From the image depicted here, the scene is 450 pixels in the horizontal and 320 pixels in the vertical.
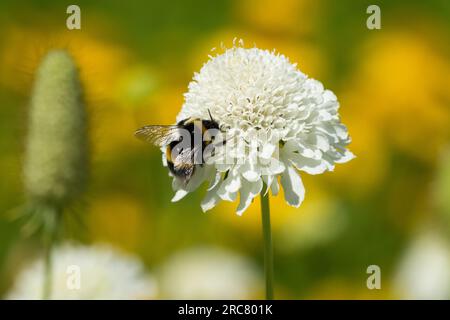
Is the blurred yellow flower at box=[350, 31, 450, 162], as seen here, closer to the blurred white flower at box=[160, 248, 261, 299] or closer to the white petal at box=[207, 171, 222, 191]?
the blurred white flower at box=[160, 248, 261, 299]

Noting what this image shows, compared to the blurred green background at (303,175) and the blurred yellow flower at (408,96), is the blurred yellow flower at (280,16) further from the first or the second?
the blurred yellow flower at (408,96)

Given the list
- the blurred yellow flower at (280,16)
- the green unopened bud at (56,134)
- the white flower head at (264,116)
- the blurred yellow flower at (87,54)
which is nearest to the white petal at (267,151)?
the white flower head at (264,116)

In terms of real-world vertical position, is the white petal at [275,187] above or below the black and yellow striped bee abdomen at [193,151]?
below

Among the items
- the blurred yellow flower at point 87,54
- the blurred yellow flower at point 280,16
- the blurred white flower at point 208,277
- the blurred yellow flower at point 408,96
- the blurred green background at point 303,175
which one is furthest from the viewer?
the blurred yellow flower at point 280,16

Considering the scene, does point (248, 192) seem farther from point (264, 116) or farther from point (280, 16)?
point (280, 16)

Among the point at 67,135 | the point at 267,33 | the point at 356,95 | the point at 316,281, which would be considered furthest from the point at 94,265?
the point at 267,33

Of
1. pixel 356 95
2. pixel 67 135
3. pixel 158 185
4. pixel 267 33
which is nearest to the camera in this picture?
pixel 67 135

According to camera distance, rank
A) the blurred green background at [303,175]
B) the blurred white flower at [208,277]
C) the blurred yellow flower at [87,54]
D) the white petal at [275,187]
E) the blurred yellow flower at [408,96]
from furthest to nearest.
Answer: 1. the blurred yellow flower at [408,96]
2. the blurred yellow flower at [87,54]
3. the blurred green background at [303,175]
4. the blurred white flower at [208,277]
5. the white petal at [275,187]

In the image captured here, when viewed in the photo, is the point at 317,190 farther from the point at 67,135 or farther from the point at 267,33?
the point at 67,135
